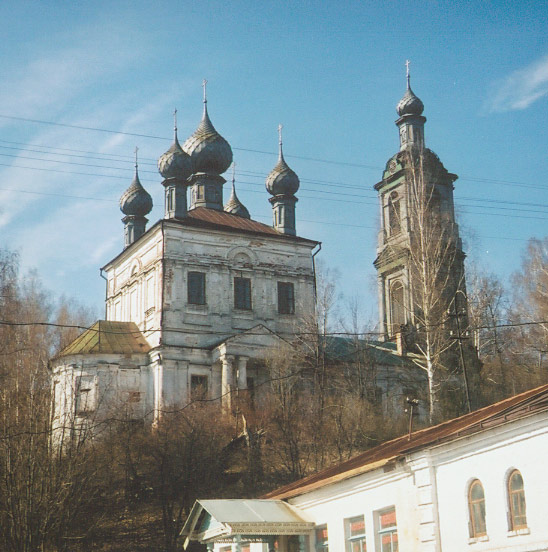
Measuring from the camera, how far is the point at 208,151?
152 ft

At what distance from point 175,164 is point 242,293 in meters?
6.73

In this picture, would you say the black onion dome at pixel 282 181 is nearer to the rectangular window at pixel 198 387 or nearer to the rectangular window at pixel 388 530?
the rectangular window at pixel 198 387

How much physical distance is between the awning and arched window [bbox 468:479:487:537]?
4620mm

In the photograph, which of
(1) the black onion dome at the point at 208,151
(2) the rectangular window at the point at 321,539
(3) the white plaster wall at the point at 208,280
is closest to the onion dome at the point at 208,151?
(1) the black onion dome at the point at 208,151

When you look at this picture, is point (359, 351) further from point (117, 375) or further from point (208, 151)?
point (208, 151)

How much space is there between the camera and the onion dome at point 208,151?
46.3 m

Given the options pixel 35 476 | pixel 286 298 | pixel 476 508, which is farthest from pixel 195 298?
pixel 476 508

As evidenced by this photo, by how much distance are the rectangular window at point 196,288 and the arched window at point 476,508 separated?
2718 cm

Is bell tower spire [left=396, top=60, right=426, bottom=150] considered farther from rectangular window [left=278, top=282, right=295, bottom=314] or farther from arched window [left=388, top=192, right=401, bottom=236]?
rectangular window [left=278, top=282, right=295, bottom=314]

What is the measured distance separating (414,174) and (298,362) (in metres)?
8.60

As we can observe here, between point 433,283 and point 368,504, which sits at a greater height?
point 433,283

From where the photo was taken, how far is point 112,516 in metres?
28.2

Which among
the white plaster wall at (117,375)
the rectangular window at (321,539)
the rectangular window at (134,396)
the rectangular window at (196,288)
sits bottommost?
the rectangular window at (321,539)

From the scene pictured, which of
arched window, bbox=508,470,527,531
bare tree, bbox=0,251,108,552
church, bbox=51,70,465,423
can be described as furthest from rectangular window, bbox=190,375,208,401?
arched window, bbox=508,470,527,531
